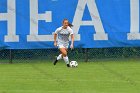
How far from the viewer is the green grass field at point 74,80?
11.7m

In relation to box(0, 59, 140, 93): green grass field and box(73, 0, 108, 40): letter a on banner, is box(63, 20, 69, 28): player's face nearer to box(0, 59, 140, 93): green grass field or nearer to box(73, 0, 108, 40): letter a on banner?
box(0, 59, 140, 93): green grass field

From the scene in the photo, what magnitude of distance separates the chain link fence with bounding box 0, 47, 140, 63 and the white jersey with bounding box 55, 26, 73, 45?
230cm

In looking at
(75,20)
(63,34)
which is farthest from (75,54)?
(63,34)

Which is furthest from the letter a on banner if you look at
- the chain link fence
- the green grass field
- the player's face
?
the green grass field

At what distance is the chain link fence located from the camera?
21109 mm

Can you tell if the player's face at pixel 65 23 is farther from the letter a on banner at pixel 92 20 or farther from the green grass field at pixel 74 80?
the letter a on banner at pixel 92 20

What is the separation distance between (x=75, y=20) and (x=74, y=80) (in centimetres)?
704

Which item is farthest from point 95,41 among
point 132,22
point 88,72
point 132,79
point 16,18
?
point 132,79

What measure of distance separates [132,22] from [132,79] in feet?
22.6

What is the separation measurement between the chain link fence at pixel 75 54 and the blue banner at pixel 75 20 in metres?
0.73

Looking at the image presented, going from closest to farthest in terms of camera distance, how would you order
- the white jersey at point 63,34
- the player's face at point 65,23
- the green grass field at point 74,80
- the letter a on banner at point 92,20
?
1. the green grass field at point 74,80
2. the player's face at point 65,23
3. the white jersey at point 63,34
4. the letter a on banner at point 92,20

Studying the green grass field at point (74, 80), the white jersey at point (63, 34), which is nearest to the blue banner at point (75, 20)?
the white jersey at point (63, 34)

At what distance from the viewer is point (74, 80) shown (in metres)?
13.6

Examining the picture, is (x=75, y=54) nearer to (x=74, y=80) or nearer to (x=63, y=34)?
(x=63, y=34)
